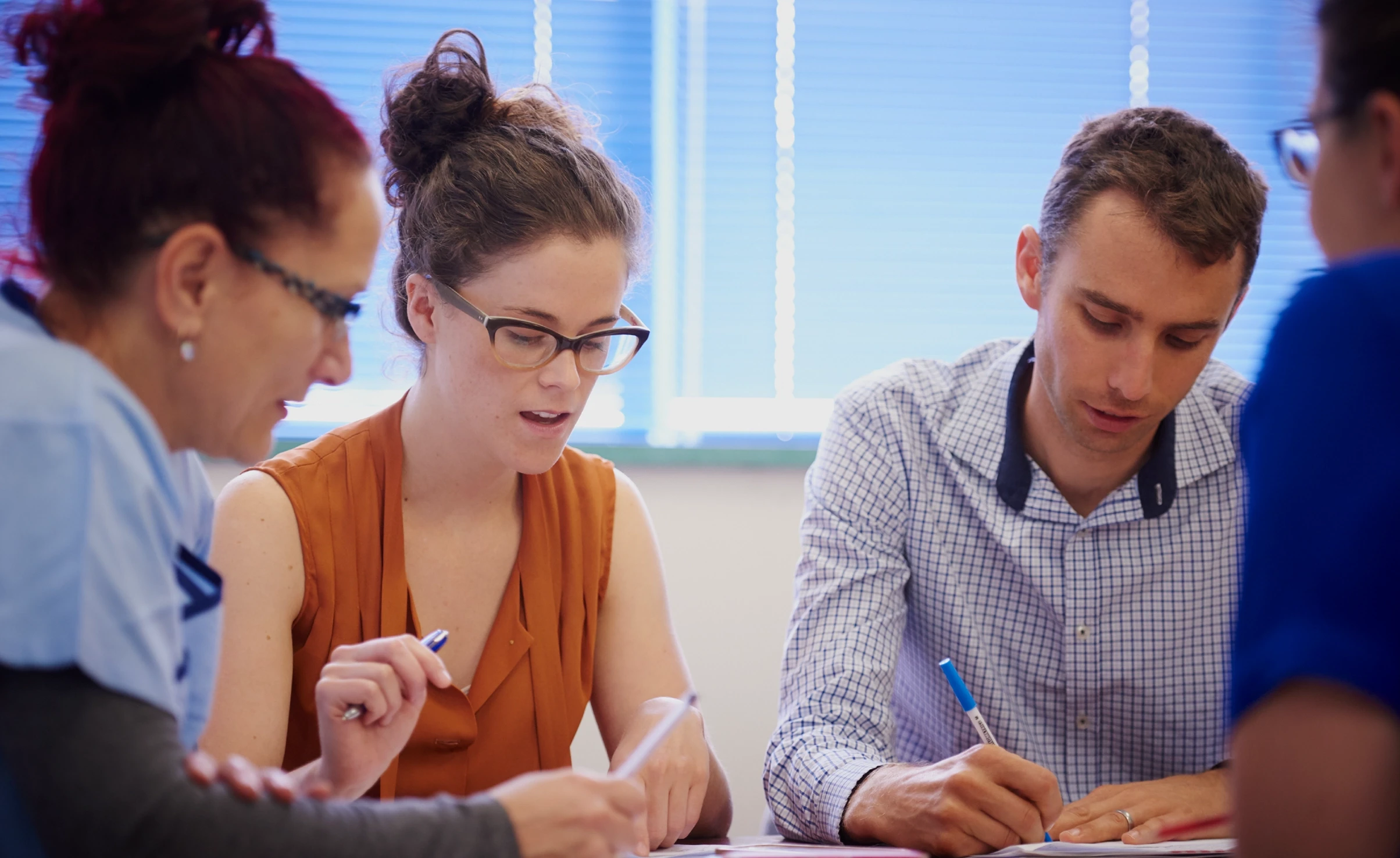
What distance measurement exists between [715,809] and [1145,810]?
526mm

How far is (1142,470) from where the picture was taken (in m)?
1.68

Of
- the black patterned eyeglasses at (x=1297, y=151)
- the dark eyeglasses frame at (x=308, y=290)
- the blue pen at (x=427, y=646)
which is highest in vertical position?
the black patterned eyeglasses at (x=1297, y=151)

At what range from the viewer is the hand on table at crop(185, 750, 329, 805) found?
0.69 m

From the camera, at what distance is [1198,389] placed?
5.91 feet

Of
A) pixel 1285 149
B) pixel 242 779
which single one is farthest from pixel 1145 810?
pixel 242 779

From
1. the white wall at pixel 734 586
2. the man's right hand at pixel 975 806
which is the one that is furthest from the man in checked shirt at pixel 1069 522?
the white wall at pixel 734 586

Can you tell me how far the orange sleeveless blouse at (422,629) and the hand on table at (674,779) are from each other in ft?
0.49

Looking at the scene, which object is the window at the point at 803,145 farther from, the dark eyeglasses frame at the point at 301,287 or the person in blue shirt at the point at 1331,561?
the person in blue shirt at the point at 1331,561

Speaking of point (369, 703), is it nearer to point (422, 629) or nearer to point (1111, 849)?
point (422, 629)

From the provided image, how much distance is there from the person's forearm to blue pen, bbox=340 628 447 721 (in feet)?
1.39

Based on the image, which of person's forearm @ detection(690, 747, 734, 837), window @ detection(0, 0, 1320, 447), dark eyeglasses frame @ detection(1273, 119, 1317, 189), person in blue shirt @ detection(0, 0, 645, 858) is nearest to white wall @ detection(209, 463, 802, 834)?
window @ detection(0, 0, 1320, 447)

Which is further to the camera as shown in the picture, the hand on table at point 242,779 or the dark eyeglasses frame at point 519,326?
the dark eyeglasses frame at point 519,326

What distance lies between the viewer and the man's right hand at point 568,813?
76cm

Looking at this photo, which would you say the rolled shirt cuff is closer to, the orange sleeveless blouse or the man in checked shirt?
the man in checked shirt
